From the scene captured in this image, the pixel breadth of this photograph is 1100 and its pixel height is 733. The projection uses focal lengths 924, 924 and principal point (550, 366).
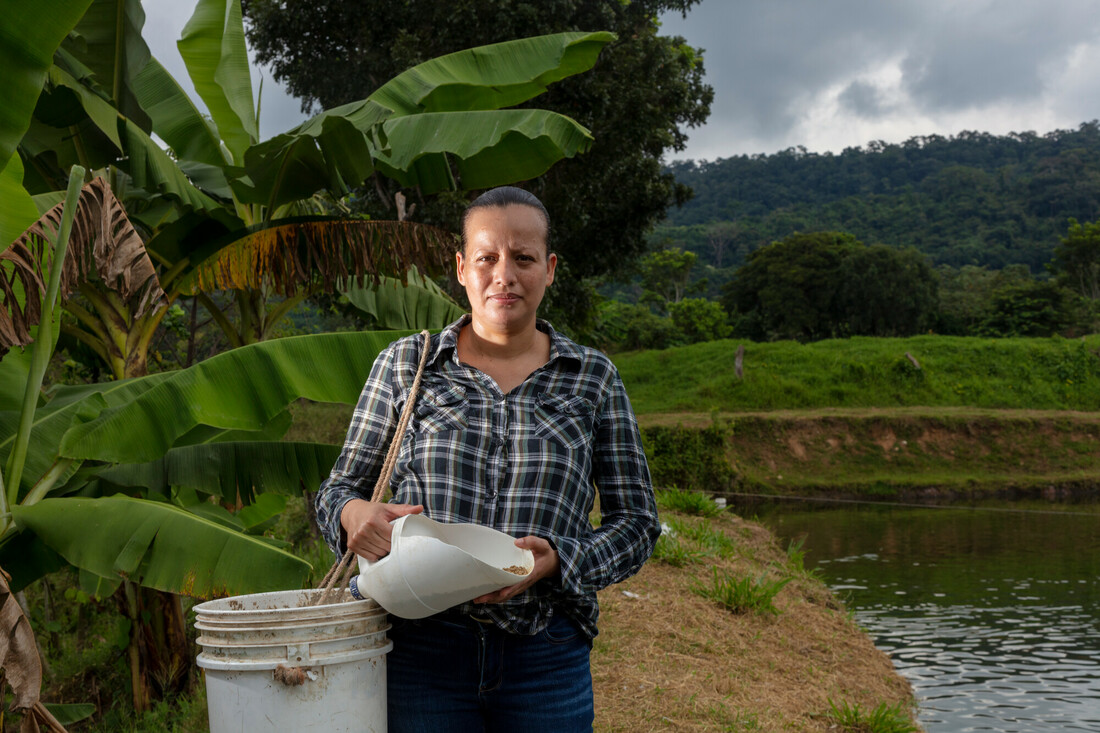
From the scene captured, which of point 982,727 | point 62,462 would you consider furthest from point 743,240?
point 62,462

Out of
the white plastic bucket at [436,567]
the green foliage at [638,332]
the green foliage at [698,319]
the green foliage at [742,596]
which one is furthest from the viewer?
the green foliage at [698,319]

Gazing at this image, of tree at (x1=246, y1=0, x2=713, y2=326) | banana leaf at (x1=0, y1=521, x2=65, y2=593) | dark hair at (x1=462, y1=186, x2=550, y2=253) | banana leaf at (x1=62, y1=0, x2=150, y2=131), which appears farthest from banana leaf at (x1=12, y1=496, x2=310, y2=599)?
tree at (x1=246, y1=0, x2=713, y2=326)

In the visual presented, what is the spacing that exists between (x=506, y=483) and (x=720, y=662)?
4.24m

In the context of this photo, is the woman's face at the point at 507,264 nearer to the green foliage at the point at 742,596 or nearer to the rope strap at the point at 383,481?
the rope strap at the point at 383,481

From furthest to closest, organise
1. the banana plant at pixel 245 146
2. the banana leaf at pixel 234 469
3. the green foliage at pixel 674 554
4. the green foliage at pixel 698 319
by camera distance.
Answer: the green foliage at pixel 698 319 < the green foliage at pixel 674 554 < the banana plant at pixel 245 146 < the banana leaf at pixel 234 469

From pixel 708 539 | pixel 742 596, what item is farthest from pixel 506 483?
pixel 708 539

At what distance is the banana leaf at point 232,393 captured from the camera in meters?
3.08

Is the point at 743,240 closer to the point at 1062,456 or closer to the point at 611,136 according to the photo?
the point at 1062,456

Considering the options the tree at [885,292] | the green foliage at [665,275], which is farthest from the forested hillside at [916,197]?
the tree at [885,292]

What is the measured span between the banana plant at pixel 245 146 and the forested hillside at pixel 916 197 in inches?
1241

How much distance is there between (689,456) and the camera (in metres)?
17.9

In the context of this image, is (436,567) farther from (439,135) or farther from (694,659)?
(694,659)

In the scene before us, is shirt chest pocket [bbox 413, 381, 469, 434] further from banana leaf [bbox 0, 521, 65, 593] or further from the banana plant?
the banana plant

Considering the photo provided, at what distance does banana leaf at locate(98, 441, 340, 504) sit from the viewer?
371 centimetres
